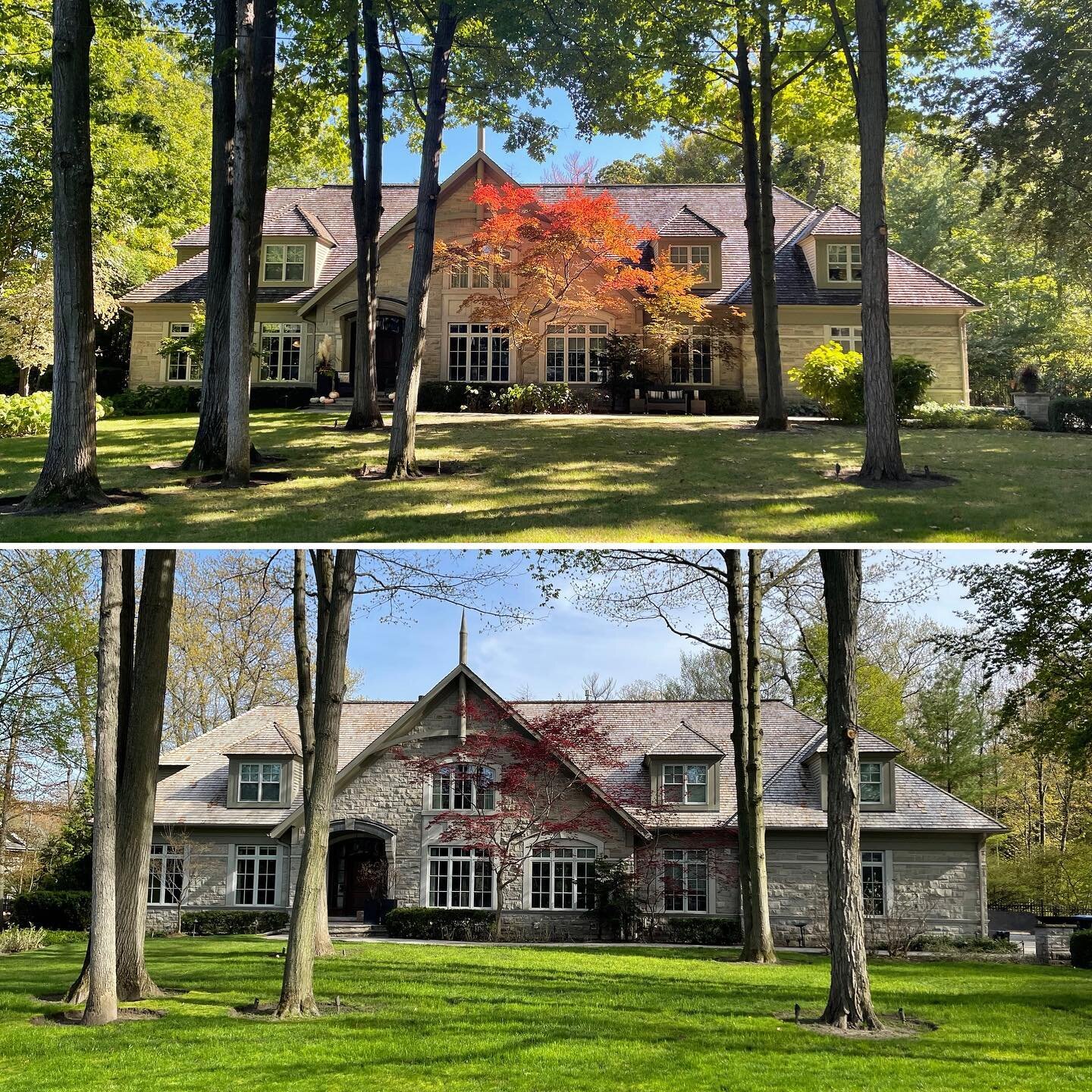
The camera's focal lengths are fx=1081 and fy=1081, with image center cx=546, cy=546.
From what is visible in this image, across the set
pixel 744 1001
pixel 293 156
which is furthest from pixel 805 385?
pixel 744 1001

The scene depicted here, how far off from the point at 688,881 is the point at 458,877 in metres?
4.72

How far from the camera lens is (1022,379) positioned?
76.1ft

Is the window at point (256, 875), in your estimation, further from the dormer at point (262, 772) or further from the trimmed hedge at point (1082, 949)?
the trimmed hedge at point (1082, 949)

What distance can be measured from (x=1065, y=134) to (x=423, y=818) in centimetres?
1947

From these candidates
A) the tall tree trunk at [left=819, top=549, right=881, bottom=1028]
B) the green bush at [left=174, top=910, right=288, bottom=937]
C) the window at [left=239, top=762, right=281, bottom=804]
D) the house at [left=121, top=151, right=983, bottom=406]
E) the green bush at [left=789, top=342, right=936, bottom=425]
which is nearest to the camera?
the tall tree trunk at [left=819, top=549, right=881, bottom=1028]

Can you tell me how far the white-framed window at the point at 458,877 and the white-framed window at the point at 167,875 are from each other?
5.50m

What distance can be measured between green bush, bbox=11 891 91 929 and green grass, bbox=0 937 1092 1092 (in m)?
9.10

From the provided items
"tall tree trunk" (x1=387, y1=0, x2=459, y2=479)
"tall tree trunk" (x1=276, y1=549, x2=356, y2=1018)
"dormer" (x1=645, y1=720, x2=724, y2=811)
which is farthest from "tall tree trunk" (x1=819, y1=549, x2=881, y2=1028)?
"dormer" (x1=645, y1=720, x2=724, y2=811)

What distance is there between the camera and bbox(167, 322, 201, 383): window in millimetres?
26719

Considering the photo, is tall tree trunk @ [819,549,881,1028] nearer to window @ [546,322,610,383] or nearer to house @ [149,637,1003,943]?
house @ [149,637,1003,943]

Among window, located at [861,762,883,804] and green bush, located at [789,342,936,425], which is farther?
window, located at [861,762,883,804]

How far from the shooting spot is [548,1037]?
30.2 ft

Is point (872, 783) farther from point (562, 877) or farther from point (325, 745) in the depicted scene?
point (325, 745)

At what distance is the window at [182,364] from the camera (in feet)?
87.7
